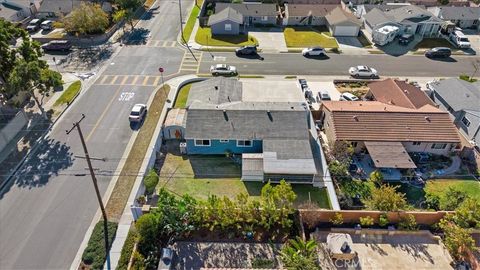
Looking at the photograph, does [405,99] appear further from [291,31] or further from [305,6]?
[305,6]

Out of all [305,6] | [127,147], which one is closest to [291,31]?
[305,6]

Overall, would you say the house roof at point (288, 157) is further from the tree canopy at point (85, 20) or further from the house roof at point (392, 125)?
the tree canopy at point (85, 20)

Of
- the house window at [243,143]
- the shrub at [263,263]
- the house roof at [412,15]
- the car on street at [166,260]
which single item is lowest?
the shrub at [263,263]

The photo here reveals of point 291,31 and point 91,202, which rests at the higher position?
point 291,31

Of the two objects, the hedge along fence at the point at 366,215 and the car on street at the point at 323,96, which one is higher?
the car on street at the point at 323,96

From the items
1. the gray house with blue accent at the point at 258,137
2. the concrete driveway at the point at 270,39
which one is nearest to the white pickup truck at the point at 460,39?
the concrete driveway at the point at 270,39

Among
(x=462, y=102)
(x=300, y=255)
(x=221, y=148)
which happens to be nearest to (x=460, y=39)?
(x=462, y=102)

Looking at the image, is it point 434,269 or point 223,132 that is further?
Result: point 223,132

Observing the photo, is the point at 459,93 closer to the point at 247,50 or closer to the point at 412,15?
the point at 412,15
